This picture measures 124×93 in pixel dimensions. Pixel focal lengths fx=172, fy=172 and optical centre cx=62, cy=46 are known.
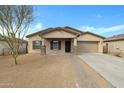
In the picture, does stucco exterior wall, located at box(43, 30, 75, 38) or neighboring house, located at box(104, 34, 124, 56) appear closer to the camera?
stucco exterior wall, located at box(43, 30, 75, 38)

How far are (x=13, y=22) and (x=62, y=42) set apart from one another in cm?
978

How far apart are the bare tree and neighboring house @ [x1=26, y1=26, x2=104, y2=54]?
6238 millimetres

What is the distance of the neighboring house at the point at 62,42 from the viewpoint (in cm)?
2278

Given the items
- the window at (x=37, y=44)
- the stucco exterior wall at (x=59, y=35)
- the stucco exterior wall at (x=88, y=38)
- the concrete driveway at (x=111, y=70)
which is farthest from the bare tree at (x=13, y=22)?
the stucco exterior wall at (x=88, y=38)

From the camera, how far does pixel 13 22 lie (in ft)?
53.3

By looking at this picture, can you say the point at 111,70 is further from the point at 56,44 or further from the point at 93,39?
the point at 93,39

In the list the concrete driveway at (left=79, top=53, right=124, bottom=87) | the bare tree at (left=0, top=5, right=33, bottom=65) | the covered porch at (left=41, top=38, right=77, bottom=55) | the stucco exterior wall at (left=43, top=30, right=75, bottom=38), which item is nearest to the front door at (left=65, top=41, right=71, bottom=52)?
the covered porch at (left=41, top=38, right=77, bottom=55)

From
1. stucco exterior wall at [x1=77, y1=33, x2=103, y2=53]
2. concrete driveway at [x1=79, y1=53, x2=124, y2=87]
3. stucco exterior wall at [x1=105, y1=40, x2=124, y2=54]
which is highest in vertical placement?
stucco exterior wall at [x1=77, y1=33, x2=103, y2=53]

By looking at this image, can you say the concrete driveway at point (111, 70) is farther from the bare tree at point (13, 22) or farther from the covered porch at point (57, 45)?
the covered porch at point (57, 45)

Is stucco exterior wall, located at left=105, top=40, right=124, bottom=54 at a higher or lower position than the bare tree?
lower

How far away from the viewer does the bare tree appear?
617 inches

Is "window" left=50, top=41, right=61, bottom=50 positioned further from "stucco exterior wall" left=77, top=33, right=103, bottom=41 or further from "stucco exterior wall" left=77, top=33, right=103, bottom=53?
"stucco exterior wall" left=77, top=33, right=103, bottom=53

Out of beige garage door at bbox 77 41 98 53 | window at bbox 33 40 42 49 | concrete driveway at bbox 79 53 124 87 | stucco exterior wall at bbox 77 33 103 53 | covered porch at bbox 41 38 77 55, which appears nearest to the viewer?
concrete driveway at bbox 79 53 124 87
